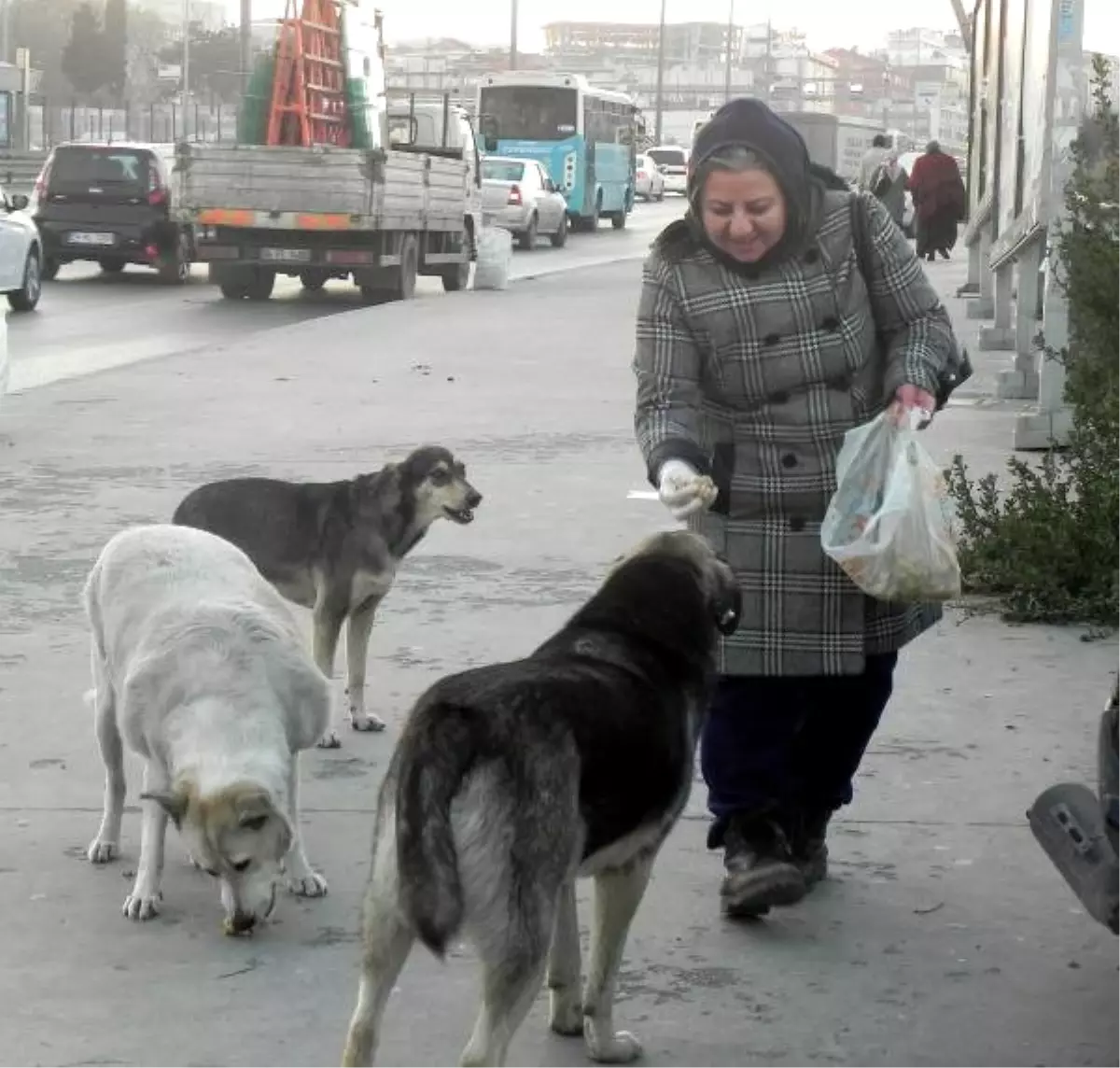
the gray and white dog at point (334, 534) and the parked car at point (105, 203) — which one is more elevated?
the parked car at point (105, 203)

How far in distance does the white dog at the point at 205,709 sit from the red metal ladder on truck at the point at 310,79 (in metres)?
22.4

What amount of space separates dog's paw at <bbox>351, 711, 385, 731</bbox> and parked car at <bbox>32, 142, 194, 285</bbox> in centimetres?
2040

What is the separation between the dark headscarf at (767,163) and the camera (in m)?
4.52

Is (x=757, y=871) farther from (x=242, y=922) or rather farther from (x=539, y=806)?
(x=539, y=806)

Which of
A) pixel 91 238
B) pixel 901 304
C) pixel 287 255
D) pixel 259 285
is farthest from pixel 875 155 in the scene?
pixel 901 304

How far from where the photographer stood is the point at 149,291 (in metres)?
25.5

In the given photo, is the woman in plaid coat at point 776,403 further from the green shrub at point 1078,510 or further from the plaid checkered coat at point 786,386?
the green shrub at point 1078,510

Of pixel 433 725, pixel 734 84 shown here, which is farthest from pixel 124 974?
pixel 734 84

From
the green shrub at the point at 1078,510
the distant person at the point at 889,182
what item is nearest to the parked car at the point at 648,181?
the distant person at the point at 889,182

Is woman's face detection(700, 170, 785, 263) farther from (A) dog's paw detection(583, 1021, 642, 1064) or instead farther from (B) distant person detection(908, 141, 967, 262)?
(B) distant person detection(908, 141, 967, 262)

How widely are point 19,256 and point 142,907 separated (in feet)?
56.9

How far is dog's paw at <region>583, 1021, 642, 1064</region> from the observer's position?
13.3ft

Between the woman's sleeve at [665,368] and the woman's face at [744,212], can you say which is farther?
the woman's sleeve at [665,368]

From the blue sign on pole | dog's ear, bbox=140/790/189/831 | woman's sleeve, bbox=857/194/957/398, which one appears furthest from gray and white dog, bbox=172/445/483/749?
the blue sign on pole
